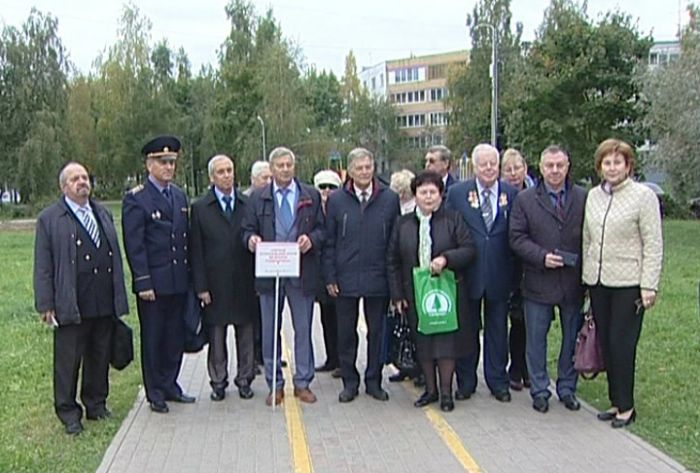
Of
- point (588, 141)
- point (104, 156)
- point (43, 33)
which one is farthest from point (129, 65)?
point (588, 141)

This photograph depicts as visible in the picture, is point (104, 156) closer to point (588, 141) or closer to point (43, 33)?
point (43, 33)

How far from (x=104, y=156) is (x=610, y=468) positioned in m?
51.3

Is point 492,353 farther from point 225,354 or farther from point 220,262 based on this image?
point 220,262

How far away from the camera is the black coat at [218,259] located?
7137 millimetres

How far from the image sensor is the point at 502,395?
23.8 ft

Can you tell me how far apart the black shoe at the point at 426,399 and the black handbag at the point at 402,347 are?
0.51 meters

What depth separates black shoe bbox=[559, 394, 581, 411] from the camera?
6902 millimetres

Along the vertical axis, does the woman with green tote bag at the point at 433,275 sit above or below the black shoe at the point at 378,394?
above

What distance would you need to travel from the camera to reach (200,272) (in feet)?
23.4

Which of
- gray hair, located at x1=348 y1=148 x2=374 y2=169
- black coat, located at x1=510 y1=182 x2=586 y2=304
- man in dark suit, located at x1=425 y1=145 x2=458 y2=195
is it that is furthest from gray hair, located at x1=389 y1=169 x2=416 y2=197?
black coat, located at x1=510 y1=182 x2=586 y2=304

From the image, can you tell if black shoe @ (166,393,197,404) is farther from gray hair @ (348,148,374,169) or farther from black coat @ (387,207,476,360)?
gray hair @ (348,148,374,169)

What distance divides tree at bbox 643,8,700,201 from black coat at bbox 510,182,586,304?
16.6 metres

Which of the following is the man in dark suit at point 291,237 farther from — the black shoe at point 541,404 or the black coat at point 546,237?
the black shoe at point 541,404

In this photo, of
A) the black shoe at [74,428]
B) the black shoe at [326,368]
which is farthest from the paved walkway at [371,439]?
the black shoe at [326,368]
